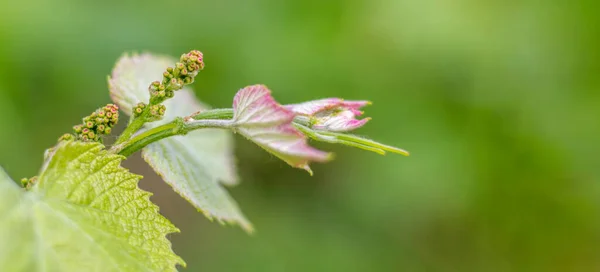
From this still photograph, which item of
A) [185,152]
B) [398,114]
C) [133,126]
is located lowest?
[398,114]

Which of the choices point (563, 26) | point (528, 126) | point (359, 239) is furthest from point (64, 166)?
point (563, 26)

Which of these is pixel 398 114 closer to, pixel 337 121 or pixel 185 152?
pixel 185 152

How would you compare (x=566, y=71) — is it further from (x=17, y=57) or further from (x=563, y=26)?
(x=17, y=57)

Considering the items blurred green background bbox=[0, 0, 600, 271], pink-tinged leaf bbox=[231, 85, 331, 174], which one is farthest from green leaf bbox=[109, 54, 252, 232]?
blurred green background bbox=[0, 0, 600, 271]

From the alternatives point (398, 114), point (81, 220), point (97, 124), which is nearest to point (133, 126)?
point (97, 124)

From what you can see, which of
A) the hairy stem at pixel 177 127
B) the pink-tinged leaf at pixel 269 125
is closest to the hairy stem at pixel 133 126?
the hairy stem at pixel 177 127

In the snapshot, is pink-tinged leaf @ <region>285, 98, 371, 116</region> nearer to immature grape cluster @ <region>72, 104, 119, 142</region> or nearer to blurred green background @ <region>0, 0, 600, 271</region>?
immature grape cluster @ <region>72, 104, 119, 142</region>
